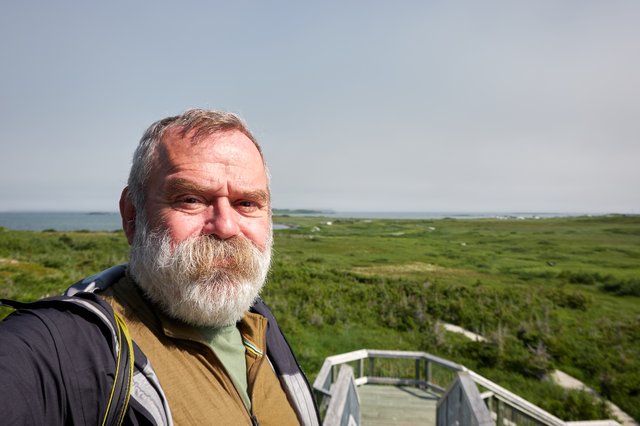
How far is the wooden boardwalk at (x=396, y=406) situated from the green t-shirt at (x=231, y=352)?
6957 mm

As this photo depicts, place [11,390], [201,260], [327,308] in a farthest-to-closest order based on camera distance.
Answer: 1. [327,308]
2. [201,260]
3. [11,390]

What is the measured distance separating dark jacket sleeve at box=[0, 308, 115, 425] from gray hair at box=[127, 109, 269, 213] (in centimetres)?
67

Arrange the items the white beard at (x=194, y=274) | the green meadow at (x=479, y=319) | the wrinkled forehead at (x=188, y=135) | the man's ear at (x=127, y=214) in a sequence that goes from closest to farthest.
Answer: the white beard at (x=194, y=274)
the wrinkled forehead at (x=188, y=135)
the man's ear at (x=127, y=214)
the green meadow at (x=479, y=319)

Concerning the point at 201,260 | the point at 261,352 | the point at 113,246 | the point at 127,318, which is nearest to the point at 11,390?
the point at 127,318

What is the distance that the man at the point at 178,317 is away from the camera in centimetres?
101

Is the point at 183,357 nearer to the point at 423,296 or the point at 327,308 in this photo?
the point at 327,308

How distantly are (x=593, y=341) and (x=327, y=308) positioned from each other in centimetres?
1364

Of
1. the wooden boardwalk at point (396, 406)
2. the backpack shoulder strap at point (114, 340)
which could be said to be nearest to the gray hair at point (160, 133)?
the backpack shoulder strap at point (114, 340)

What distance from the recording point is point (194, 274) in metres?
1.49

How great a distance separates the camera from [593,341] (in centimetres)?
1673

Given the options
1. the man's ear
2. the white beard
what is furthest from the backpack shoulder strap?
the man's ear

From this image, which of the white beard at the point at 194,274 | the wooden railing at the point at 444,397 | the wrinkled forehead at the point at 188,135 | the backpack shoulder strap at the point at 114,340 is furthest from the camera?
the wooden railing at the point at 444,397

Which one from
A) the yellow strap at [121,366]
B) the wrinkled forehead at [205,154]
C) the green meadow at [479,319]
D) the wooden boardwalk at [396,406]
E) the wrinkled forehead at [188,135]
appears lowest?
the green meadow at [479,319]

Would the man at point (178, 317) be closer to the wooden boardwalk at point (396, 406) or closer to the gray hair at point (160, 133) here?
the gray hair at point (160, 133)
